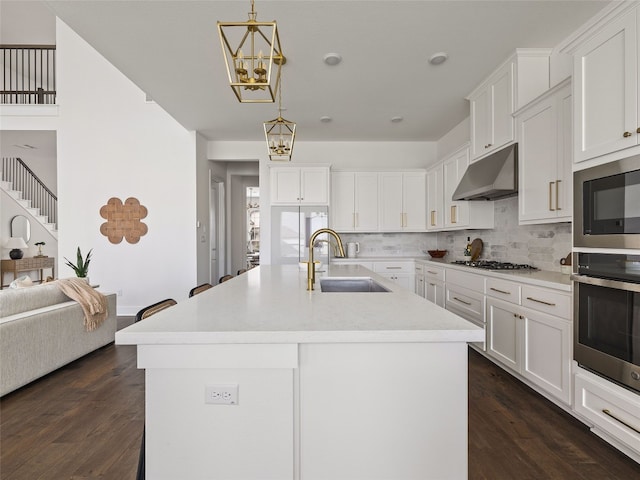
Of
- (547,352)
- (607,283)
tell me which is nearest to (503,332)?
(547,352)

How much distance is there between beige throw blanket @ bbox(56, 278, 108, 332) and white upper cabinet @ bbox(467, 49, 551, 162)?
4.26m

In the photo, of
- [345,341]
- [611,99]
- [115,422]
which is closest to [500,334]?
[611,99]

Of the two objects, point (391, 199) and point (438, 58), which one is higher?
point (438, 58)

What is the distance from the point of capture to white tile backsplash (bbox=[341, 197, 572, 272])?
117 inches

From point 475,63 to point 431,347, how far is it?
3041 millimetres

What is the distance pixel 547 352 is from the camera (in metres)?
2.32

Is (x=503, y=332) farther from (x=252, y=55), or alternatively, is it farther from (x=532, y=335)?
(x=252, y=55)

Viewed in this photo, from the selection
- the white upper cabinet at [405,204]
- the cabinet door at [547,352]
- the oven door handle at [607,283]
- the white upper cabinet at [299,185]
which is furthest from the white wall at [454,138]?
the oven door handle at [607,283]

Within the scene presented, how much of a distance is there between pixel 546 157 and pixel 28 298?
14.5ft

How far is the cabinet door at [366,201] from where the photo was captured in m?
5.44

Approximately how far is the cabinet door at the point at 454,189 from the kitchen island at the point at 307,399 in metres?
3.38

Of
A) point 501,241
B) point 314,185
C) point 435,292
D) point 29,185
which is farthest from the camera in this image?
point 29,185

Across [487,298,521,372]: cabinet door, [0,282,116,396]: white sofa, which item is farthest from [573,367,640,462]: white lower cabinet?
[0,282,116,396]: white sofa

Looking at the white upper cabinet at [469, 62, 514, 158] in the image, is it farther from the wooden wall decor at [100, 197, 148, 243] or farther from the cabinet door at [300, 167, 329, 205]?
the wooden wall decor at [100, 197, 148, 243]
